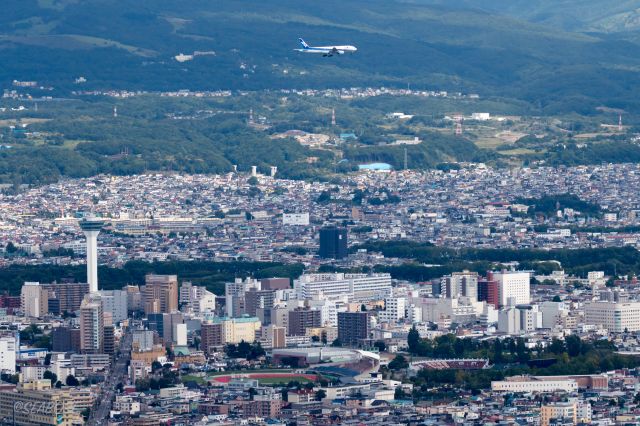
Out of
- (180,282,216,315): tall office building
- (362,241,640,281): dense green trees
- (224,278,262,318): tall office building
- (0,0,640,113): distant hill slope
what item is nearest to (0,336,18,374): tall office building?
(224,278,262,318): tall office building

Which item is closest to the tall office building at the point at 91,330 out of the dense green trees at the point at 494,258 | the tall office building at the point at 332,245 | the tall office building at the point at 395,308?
the tall office building at the point at 395,308

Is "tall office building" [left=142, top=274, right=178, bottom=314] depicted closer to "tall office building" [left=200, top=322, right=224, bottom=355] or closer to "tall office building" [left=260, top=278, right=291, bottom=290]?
"tall office building" [left=260, top=278, right=291, bottom=290]

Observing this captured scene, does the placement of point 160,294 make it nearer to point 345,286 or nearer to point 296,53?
point 345,286

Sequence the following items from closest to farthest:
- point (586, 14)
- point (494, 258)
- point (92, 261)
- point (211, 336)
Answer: point (211, 336)
point (92, 261)
point (494, 258)
point (586, 14)

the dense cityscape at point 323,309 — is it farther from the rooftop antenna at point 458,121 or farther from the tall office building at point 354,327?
the rooftop antenna at point 458,121

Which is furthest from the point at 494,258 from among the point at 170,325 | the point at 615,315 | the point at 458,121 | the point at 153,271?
the point at 458,121

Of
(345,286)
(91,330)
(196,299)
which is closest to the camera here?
(91,330)
